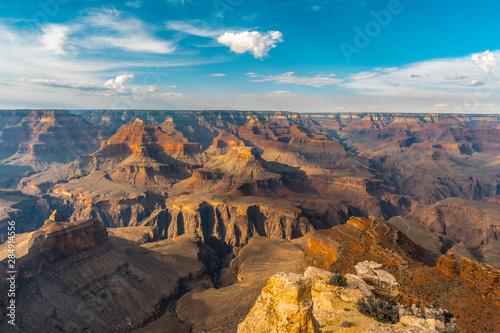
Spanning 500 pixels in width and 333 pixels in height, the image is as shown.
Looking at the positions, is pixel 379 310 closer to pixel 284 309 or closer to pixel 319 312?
pixel 319 312

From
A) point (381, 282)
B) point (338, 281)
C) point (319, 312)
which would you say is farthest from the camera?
point (381, 282)

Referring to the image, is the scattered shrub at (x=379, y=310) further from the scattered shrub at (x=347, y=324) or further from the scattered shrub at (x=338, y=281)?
the scattered shrub at (x=338, y=281)

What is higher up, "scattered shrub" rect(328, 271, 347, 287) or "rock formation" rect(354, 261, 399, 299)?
"scattered shrub" rect(328, 271, 347, 287)

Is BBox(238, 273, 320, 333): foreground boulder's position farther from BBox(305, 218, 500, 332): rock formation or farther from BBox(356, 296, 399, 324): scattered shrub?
BBox(305, 218, 500, 332): rock formation

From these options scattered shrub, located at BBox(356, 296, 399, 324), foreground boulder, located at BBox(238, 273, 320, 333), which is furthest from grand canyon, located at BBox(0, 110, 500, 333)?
scattered shrub, located at BBox(356, 296, 399, 324)

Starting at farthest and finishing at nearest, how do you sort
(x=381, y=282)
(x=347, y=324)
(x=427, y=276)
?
(x=427, y=276) < (x=381, y=282) < (x=347, y=324)

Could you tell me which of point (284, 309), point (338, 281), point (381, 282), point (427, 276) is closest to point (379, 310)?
point (338, 281)

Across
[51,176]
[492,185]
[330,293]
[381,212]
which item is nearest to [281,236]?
[381,212]
